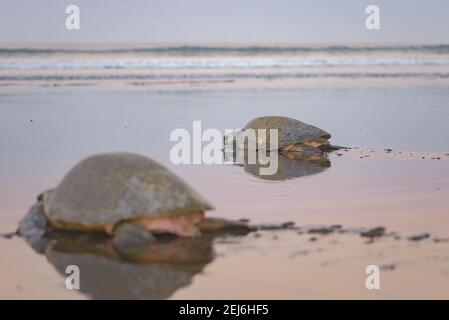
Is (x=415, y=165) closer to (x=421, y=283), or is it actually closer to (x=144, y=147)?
(x=144, y=147)

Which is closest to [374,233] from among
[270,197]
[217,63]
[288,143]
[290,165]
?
[270,197]

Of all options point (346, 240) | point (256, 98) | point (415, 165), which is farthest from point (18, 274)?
point (256, 98)

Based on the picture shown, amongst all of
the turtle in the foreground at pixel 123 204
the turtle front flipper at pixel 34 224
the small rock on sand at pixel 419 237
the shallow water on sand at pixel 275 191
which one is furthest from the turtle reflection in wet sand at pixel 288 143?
the turtle front flipper at pixel 34 224

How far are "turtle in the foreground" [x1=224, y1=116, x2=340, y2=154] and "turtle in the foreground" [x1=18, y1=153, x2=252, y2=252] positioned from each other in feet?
18.5

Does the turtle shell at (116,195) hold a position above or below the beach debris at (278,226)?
above

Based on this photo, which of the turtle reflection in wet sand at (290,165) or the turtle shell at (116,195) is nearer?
the turtle shell at (116,195)

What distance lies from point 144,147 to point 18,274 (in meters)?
6.54

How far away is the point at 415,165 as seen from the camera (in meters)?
11.1

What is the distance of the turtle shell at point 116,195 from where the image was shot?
675 cm

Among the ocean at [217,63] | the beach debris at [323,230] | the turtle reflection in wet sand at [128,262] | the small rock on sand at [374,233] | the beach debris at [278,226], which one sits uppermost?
the ocean at [217,63]

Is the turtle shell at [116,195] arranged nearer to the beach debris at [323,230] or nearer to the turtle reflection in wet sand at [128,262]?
the turtle reflection in wet sand at [128,262]

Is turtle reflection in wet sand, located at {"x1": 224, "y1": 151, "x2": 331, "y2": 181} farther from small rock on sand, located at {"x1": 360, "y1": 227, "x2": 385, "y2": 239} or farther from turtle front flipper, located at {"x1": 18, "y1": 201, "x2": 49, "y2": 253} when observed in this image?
turtle front flipper, located at {"x1": 18, "y1": 201, "x2": 49, "y2": 253}

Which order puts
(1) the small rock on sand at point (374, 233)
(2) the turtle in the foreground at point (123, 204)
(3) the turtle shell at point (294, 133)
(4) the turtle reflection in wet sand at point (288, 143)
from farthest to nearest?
(3) the turtle shell at point (294, 133), (4) the turtle reflection in wet sand at point (288, 143), (1) the small rock on sand at point (374, 233), (2) the turtle in the foreground at point (123, 204)
